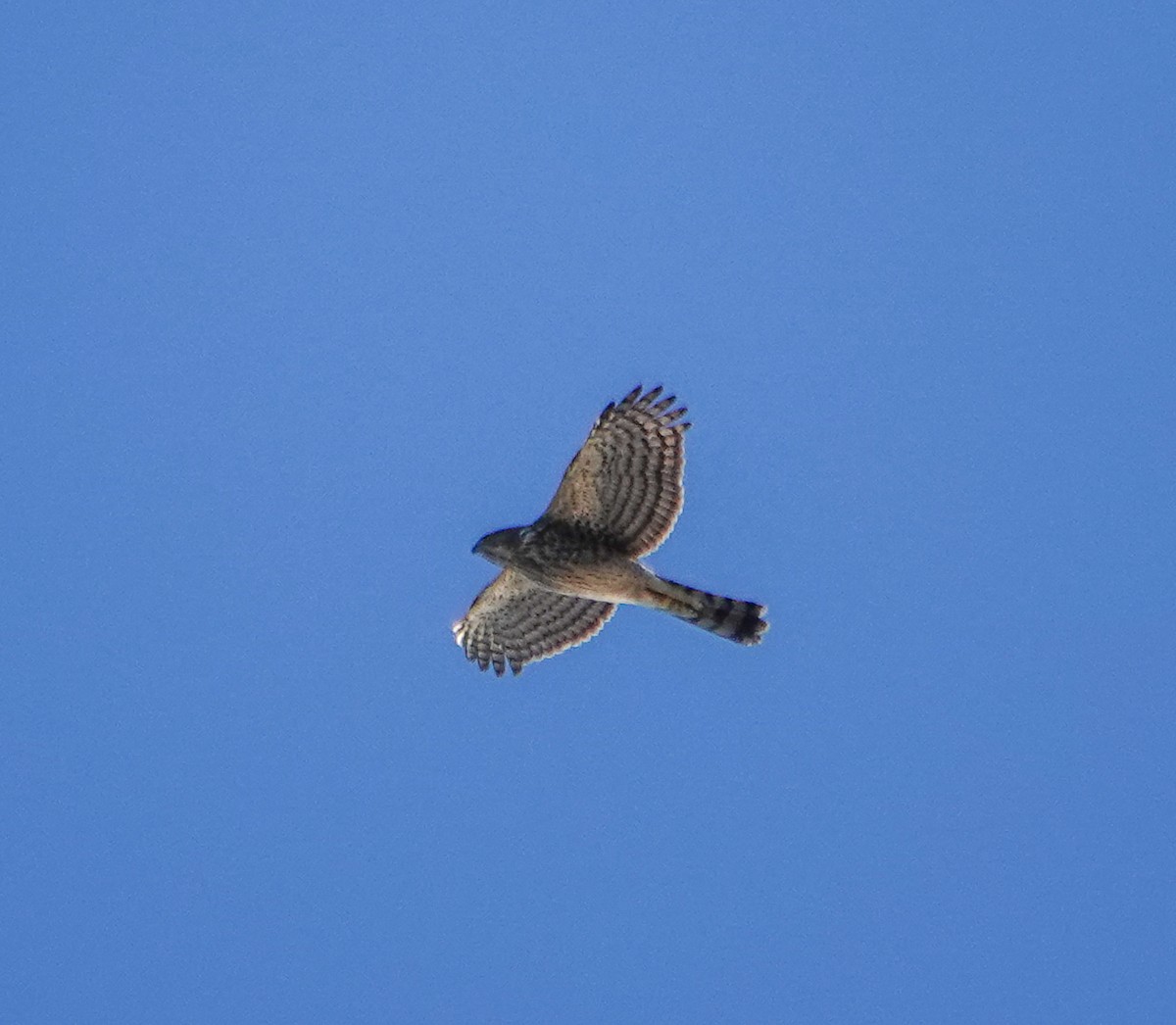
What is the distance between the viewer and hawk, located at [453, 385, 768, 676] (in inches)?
603

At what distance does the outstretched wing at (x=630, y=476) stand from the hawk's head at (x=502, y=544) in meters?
0.35

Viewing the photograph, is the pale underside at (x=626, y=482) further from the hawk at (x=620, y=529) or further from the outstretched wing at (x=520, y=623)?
the outstretched wing at (x=520, y=623)

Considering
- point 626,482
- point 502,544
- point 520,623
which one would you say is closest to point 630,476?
point 626,482

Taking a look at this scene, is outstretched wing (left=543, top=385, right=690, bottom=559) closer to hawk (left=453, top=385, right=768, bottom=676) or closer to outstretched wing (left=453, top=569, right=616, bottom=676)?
hawk (left=453, top=385, right=768, bottom=676)

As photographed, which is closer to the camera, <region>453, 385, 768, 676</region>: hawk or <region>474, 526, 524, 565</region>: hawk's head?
<region>453, 385, 768, 676</region>: hawk

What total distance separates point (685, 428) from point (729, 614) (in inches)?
64.0

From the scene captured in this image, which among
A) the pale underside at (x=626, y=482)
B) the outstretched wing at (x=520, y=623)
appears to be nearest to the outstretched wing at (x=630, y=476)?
the pale underside at (x=626, y=482)

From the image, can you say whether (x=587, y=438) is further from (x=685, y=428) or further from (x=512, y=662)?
(x=512, y=662)

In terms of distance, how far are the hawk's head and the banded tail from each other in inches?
47.3

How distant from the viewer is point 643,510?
51.1 ft

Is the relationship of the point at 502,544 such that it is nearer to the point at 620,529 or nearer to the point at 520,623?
the point at 620,529

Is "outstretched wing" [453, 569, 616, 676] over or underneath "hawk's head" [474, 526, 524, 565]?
over

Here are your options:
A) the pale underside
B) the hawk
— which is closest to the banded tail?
the hawk

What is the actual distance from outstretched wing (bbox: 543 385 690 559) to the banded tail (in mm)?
439
